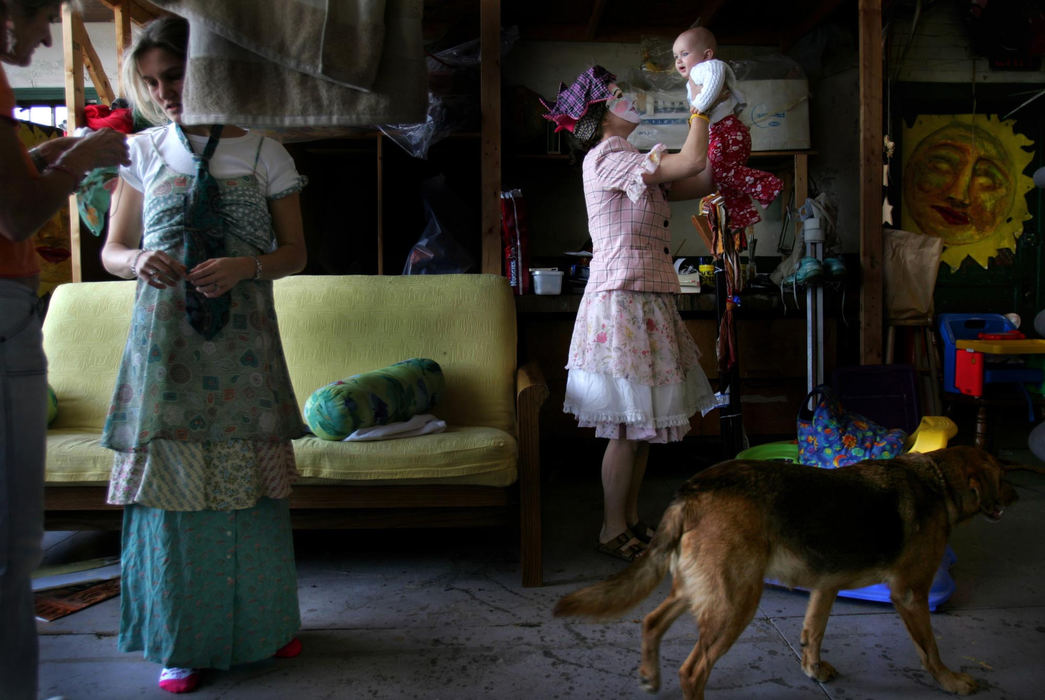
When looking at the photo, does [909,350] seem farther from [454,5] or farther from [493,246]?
[454,5]

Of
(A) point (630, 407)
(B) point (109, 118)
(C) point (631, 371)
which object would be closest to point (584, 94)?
(C) point (631, 371)

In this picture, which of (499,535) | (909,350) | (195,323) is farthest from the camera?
(909,350)

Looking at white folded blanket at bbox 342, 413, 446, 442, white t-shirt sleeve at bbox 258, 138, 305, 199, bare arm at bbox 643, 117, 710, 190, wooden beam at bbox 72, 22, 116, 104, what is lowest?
white folded blanket at bbox 342, 413, 446, 442

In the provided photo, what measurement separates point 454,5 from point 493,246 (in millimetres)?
1760

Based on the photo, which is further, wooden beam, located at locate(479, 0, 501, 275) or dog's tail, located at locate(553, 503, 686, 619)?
wooden beam, located at locate(479, 0, 501, 275)

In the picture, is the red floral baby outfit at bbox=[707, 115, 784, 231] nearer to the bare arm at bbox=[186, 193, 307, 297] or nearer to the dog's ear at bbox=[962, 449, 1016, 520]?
the dog's ear at bbox=[962, 449, 1016, 520]

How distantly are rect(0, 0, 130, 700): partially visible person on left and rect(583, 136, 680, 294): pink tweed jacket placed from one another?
162cm

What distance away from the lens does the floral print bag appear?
91.4 inches

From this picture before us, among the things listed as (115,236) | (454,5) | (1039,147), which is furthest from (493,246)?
(1039,147)

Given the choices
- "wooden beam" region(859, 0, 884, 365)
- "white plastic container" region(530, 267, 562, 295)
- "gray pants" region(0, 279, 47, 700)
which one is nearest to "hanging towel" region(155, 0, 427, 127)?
"gray pants" region(0, 279, 47, 700)

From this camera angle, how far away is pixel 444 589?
246cm

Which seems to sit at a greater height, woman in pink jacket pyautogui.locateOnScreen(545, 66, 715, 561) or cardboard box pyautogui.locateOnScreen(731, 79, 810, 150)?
cardboard box pyautogui.locateOnScreen(731, 79, 810, 150)

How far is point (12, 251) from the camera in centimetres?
129

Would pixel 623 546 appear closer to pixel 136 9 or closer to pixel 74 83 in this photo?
pixel 74 83
